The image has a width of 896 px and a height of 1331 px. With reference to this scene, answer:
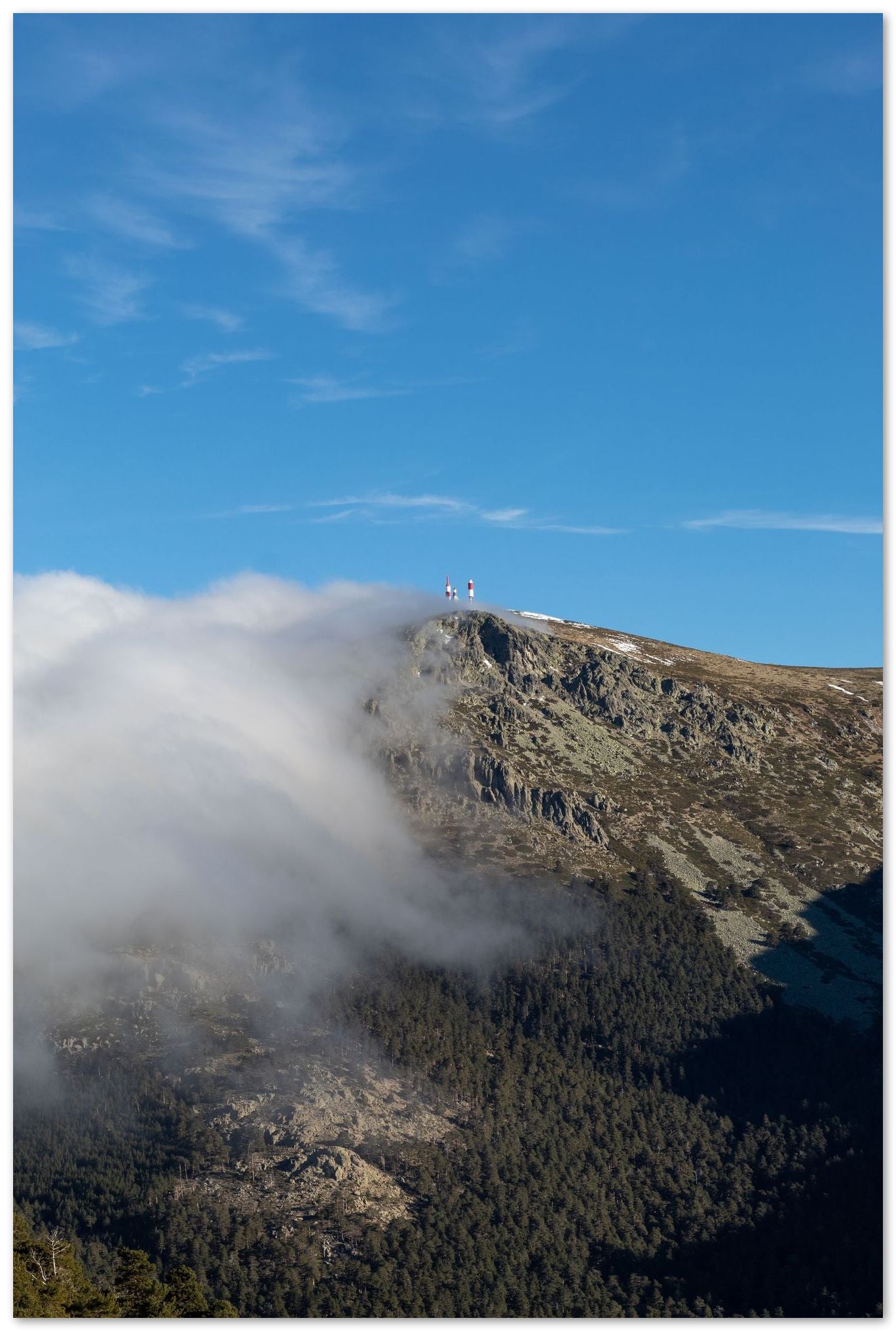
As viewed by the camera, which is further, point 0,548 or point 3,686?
point 3,686

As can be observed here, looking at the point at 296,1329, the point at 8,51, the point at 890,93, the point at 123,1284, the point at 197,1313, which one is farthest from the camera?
the point at 197,1313

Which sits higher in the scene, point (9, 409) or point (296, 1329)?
point (9, 409)

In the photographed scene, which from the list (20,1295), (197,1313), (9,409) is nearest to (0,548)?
(9,409)

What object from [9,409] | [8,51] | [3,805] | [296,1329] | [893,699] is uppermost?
[8,51]

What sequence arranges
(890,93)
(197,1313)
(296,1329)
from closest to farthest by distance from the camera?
1. (890,93)
2. (296,1329)
3. (197,1313)

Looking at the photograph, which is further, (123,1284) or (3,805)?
(123,1284)

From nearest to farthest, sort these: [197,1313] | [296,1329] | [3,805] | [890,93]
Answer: [3,805]
[890,93]
[296,1329]
[197,1313]

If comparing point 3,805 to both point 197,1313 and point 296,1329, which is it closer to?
point 296,1329

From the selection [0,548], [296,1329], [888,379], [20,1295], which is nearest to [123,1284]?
[20,1295]

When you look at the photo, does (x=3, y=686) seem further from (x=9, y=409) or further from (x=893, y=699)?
(x=893, y=699)
